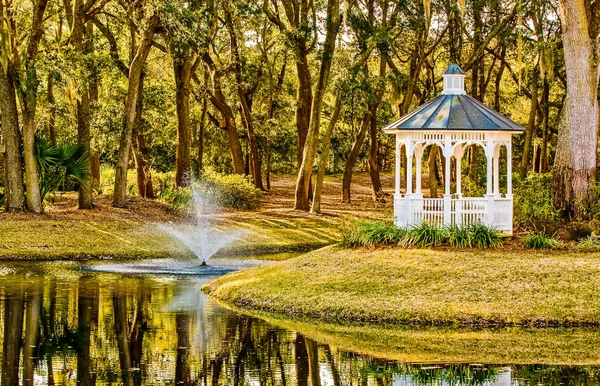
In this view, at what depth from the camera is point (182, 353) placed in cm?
1481

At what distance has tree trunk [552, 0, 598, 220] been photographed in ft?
82.3

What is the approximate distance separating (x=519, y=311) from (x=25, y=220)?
19.1 m

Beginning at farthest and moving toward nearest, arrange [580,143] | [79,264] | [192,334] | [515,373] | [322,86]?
[322,86], [79,264], [580,143], [192,334], [515,373]

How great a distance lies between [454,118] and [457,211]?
85.4 inches

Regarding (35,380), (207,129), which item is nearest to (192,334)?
(35,380)

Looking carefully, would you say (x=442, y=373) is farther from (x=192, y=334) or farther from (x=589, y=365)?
(x=192, y=334)

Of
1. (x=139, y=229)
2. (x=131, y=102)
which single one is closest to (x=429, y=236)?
(x=139, y=229)

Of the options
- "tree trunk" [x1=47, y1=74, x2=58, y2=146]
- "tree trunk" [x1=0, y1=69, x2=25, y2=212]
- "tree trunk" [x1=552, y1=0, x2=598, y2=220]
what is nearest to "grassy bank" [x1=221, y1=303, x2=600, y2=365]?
"tree trunk" [x1=552, y1=0, x2=598, y2=220]

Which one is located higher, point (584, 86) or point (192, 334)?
point (584, 86)

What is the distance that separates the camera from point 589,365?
14.0m

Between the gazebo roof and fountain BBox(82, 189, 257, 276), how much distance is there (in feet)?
21.6

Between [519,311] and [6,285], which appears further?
[6,285]

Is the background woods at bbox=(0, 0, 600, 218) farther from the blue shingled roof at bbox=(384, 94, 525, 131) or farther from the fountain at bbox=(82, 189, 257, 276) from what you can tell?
the blue shingled roof at bbox=(384, 94, 525, 131)

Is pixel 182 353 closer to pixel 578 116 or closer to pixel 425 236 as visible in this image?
pixel 425 236
